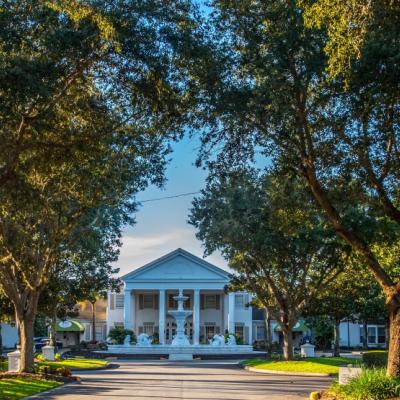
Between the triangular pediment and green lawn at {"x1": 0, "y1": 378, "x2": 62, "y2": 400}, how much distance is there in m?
41.0

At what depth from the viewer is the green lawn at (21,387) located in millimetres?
19078

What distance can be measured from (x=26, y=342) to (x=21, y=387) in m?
4.47

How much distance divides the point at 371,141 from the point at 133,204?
36.1 feet

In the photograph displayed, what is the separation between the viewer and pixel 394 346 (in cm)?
1711

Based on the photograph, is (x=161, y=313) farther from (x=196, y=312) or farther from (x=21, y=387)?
(x=21, y=387)

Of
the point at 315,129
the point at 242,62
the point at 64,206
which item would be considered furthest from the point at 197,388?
the point at 242,62

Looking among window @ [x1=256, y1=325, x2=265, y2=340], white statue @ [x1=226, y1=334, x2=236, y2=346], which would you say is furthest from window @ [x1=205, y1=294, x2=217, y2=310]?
white statue @ [x1=226, y1=334, x2=236, y2=346]

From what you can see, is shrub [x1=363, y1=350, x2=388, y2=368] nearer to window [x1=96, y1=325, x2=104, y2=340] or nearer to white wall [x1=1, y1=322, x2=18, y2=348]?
white wall [x1=1, y1=322, x2=18, y2=348]

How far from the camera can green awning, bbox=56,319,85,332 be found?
72812 millimetres

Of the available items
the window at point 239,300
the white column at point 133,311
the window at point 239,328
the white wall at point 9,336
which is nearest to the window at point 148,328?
the white column at point 133,311

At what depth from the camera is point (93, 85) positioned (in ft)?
54.4

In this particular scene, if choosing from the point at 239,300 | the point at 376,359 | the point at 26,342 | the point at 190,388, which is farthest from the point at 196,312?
the point at 190,388

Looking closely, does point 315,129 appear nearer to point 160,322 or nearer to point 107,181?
point 107,181

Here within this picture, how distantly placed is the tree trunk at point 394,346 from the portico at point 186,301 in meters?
46.3
